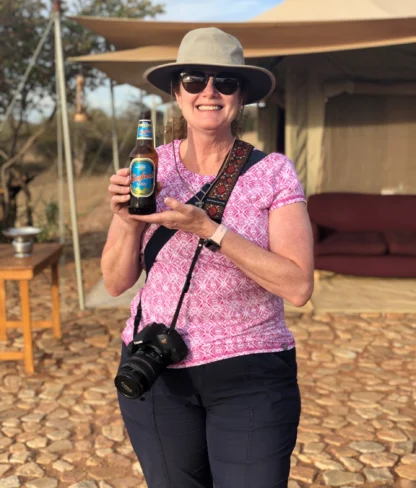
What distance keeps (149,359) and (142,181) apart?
48 centimetres

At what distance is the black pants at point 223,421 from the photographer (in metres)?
1.61

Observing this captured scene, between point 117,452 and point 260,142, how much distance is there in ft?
25.8

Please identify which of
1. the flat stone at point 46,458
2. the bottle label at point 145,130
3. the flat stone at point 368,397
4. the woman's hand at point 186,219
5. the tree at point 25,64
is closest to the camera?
the woman's hand at point 186,219

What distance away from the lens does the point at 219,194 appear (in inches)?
65.3

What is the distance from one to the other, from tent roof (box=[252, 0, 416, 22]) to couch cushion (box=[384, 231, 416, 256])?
2519mm

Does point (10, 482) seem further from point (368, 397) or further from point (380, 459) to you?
point (368, 397)

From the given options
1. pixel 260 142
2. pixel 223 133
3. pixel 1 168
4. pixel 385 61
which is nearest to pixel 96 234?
pixel 1 168

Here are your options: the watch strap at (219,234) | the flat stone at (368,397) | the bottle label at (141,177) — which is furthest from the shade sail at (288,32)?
the watch strap at (219,234)

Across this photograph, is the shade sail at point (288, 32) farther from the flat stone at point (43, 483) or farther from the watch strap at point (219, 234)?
the watch strap at point (219, 234)

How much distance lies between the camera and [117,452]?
141 inches

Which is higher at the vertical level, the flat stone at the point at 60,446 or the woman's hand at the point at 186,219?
the woman's hand at the point at 186,219

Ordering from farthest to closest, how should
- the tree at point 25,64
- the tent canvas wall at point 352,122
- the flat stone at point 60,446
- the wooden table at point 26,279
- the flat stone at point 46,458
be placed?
1. the tree at point 25,64
2. the tent canvas wall at point 352,122
3. the wooden table at point 26,279
4. the flat stone at point 60,446
5. the flat stone at point 46,458

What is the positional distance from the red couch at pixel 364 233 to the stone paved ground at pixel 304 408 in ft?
2.63

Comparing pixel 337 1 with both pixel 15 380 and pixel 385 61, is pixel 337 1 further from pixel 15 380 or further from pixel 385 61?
pixel 15 380
